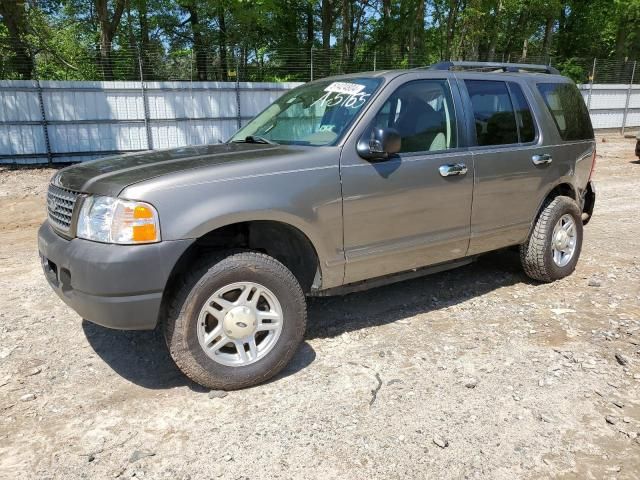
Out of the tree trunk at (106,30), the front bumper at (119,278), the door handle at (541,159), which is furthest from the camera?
the tree trunk at (106,30)

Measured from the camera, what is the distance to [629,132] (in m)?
22.5

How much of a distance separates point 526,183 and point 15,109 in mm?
12899

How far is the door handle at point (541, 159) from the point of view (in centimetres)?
465

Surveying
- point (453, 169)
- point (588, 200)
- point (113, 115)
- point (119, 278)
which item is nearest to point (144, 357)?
point (119, 278)

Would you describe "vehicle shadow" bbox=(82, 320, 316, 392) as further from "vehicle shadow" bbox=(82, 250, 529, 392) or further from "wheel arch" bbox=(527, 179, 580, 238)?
"wheel arch" bbox=(527, 179, 580, 238)

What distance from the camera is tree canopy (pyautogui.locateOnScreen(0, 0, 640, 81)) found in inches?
626

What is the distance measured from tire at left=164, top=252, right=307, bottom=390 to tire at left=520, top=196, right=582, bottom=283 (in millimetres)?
2618

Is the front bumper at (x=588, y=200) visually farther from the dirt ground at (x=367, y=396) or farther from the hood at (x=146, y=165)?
the hood at (x=146, y=165)

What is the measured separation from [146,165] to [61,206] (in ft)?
1.86

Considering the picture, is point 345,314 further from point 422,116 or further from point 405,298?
point 422,116

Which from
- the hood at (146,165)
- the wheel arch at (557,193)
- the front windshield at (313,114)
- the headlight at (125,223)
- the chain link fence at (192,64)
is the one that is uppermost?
the chain link fence at (192,64)

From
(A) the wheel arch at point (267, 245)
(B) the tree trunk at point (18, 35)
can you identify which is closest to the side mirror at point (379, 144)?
(A) the wheel arch at point (267, 245)

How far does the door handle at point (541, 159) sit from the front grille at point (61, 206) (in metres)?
3.67

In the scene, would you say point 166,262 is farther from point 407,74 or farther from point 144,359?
point 407,74
